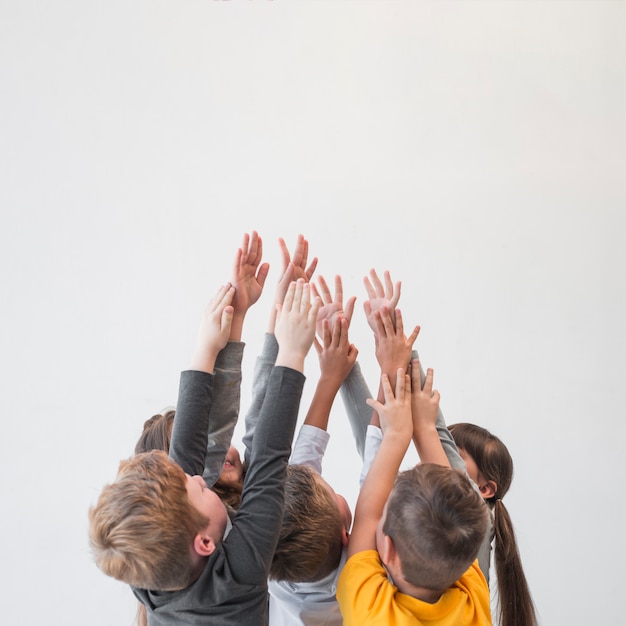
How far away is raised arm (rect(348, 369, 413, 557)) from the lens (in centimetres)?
84

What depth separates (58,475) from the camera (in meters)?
1.75

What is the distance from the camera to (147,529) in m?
0.71

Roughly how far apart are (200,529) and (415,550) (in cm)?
23

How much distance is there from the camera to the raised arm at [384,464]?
2.75 ft

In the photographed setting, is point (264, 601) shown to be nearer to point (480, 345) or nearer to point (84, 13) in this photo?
point (480, 345)

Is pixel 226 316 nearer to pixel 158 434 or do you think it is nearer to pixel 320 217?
pixel 158 434

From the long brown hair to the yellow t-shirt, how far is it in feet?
1.31

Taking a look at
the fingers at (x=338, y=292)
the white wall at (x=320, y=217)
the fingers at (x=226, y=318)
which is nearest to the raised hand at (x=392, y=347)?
the fingers at (x=338, y=292)

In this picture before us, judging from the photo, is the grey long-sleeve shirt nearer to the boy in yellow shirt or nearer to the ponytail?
the boy in yellow shirt

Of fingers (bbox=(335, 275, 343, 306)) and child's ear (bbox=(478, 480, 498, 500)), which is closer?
fingers (bbox=(335, 275, 343, 306))

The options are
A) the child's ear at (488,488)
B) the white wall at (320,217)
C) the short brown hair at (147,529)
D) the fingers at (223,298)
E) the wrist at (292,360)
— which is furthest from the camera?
the white wall at (320,217)

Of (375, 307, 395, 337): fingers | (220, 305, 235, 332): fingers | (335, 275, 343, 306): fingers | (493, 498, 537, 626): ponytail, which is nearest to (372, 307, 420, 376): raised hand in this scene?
(375, 307, 395, 337): fingers

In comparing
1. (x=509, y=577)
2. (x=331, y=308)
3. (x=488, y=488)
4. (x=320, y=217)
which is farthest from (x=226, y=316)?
(x=320, y=217)

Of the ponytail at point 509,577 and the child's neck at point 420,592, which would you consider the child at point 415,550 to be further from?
the ponytail at point 509,577
